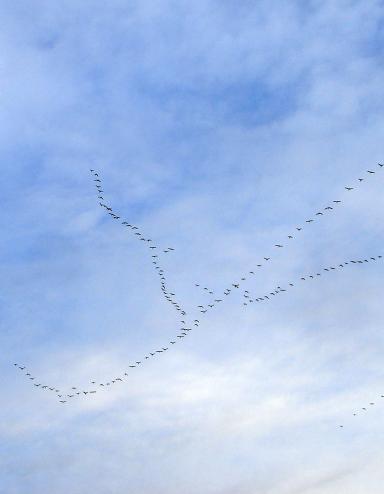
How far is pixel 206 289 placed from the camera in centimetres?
12669

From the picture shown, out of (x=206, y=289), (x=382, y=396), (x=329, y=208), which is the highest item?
(x=329, y=208)

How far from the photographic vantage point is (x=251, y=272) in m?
133

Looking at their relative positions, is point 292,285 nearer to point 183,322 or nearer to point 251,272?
point 251,272

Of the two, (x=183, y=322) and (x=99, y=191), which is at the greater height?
(x=99, y=191)

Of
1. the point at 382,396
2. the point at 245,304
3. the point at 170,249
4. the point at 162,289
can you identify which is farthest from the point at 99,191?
the point at 382,396

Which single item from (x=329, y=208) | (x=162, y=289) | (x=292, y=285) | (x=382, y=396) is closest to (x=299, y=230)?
(x=329, y=208)

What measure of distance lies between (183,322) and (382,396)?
141 feet

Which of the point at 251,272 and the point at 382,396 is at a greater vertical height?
the point at 251,272

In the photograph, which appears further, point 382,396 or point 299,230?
point 382,396

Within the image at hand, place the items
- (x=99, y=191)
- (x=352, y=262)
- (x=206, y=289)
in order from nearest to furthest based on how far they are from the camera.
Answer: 1. (x=99, y=191)
2. (x=206, y=289)
3. (x=352, y=262)

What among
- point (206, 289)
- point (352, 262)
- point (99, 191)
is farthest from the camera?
point (352, 262)

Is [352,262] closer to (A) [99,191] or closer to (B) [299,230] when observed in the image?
(B) [299,230]

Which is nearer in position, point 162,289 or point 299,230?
point 299,230

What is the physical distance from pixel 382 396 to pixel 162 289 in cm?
4959
